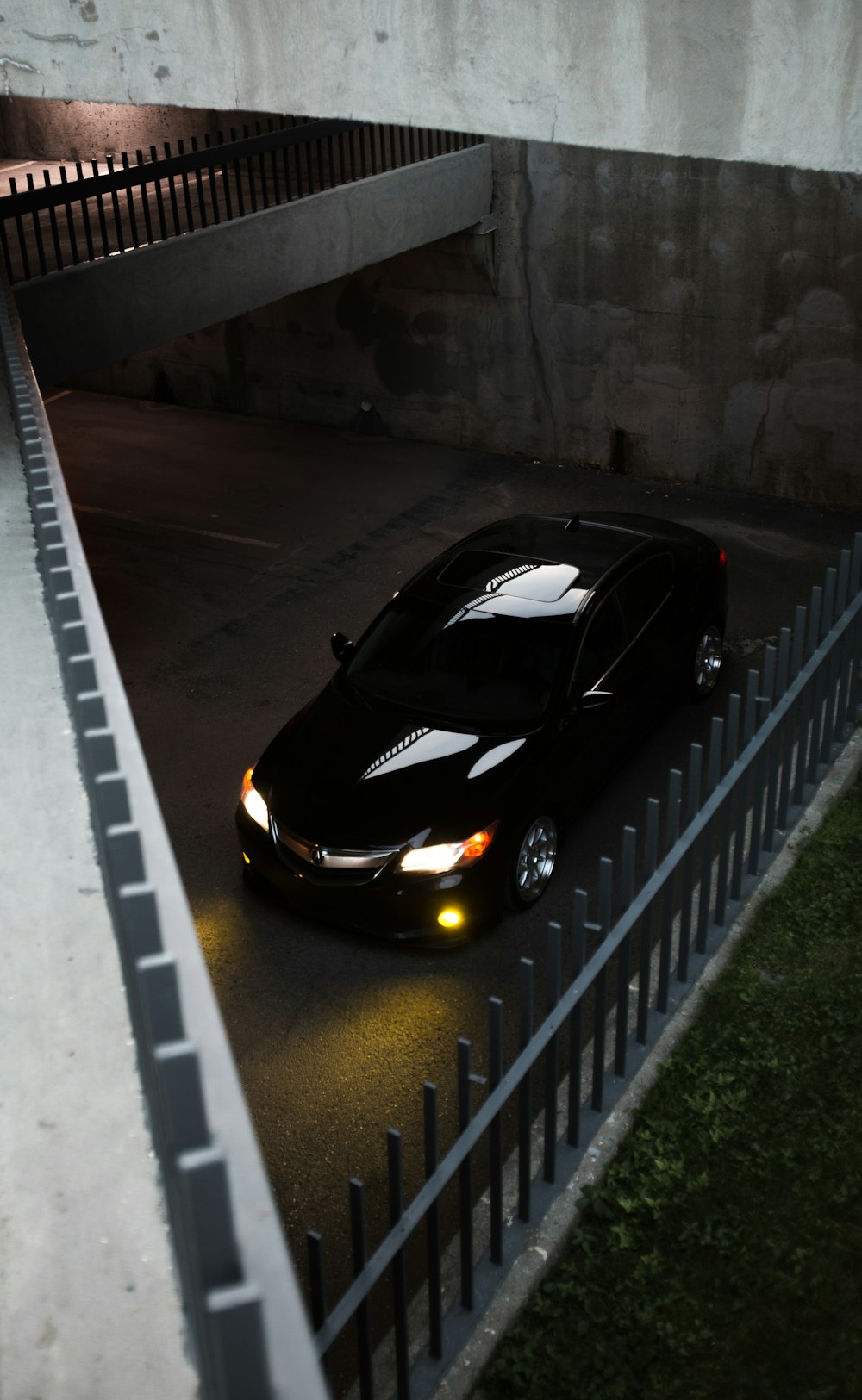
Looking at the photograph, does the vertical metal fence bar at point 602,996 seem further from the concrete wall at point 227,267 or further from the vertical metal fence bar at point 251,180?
the vertical metal fence bar at point 251,180

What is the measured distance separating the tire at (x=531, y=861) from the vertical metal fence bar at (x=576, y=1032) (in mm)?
1991

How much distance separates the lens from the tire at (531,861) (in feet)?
22.6

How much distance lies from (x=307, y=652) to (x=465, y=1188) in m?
6.46

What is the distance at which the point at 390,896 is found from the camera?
655 centimetres

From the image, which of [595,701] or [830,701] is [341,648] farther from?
[830,701]

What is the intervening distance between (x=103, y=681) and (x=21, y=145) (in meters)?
17.5

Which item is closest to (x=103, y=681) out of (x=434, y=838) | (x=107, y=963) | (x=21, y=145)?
(x=107, y=963)

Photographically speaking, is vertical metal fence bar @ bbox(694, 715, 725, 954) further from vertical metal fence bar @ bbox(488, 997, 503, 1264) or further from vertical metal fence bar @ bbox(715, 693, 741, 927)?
vertical metal fence bar @ bbox(488, 997, 503, 1264)

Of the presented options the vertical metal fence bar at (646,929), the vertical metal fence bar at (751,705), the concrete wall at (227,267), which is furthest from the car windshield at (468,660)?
the concrete wall at (227,267)

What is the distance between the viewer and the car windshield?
7.43 m

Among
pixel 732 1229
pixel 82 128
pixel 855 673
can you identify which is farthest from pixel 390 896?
pixel 82 128

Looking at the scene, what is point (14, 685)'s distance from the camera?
3963 millimetres

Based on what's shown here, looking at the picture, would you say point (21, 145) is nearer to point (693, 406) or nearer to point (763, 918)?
point (693, 406)

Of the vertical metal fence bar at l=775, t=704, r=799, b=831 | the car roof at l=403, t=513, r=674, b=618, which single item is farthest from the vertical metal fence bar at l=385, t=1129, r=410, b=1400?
the car roof at l=403, t=513, r=674, b=618
